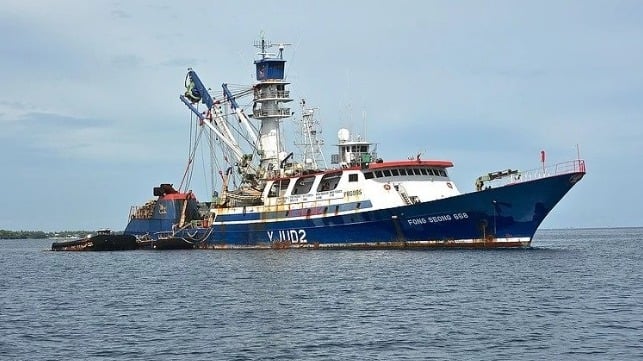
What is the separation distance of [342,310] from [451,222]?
26.8m

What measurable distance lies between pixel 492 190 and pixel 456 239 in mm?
5254

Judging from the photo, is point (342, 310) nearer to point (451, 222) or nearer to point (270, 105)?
point (451, 222)

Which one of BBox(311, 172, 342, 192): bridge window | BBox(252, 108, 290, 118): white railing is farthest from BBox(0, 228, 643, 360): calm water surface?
BBox(252, 108, 290, 118): white railing

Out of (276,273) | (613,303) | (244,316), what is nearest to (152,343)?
(244,316)

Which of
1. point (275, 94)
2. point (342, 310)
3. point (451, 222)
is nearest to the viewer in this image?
point (342, 310)

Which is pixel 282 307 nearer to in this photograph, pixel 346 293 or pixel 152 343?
pixel 346 293

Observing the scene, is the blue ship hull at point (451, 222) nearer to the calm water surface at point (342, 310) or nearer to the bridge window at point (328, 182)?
the calm water surface at point (342, 310)

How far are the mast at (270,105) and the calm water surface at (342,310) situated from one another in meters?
20.1

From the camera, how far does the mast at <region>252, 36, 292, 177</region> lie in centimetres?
7988

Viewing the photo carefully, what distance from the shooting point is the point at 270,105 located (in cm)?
8069

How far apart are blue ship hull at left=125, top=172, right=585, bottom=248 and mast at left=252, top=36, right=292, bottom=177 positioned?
10305 millimetres

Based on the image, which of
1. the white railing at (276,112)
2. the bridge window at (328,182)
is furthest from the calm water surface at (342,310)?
the white railing at (276,112)

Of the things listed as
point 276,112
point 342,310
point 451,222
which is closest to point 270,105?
point 276,112

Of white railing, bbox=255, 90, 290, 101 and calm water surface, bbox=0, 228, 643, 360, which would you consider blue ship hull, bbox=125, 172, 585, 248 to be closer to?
calm water surface, bbox=0, 228, 643, 360
